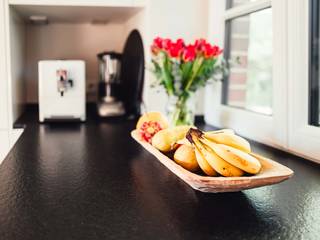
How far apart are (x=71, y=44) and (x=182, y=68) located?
2.72ft

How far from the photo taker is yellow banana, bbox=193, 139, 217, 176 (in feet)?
2.37

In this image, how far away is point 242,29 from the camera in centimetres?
147

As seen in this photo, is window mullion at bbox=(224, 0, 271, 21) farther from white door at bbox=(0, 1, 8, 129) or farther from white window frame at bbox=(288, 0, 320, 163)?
white door at bbox=(0, 1, 8, 129)

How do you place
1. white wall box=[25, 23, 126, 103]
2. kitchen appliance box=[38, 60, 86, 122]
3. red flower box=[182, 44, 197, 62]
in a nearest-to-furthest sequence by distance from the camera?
1. red flower box=[182, 44, 197, 62]
2. kitchen appliance box=[38, 60, 86, 122]
3. white wall box=[25, 23, 126, 103]

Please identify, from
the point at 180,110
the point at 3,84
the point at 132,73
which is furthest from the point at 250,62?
the point at 3,84

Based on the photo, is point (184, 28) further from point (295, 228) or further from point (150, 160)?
point (295, 228)

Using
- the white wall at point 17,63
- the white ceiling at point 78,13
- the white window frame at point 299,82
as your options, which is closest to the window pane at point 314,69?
the white window frame at point 299,82

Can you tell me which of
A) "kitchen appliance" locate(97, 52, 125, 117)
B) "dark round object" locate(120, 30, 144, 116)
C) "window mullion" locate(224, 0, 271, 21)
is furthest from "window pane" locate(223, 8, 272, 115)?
"kitchen appliance" locate(97, 52, 125, 117)

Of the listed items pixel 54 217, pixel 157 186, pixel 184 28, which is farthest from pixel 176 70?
pixel 54 217

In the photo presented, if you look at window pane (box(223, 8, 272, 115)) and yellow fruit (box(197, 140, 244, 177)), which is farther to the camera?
window pane (box(223, 8, 272, 115))

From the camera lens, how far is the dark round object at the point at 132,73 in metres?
1.70

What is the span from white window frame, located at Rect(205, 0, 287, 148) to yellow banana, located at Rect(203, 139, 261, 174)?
45cm

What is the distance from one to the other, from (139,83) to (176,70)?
1.01 feet

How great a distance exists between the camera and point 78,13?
68.1 inches
